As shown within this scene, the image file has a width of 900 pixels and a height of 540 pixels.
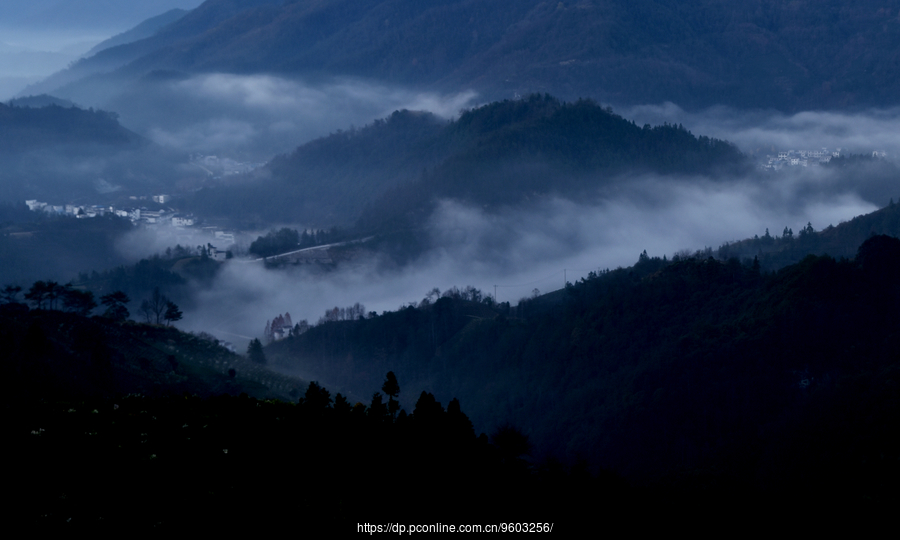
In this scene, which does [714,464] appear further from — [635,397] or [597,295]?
[597,295]

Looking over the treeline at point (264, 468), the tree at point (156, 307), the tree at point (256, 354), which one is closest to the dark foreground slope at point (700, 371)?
the tree at point (256, 354)

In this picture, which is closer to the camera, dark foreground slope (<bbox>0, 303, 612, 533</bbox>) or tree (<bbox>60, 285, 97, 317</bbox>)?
dark foreground slope (<bbox>0, 303, 612, 533</bbox>)

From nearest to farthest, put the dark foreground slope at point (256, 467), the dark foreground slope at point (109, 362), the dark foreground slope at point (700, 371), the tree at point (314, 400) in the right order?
the dark foreground slope at point (256, 467) → the tree at point (314, 400) → the dark foreground slope at point (109, 362) → the dark foreground slope at point (700, 371)

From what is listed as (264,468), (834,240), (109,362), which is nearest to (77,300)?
(109,362)

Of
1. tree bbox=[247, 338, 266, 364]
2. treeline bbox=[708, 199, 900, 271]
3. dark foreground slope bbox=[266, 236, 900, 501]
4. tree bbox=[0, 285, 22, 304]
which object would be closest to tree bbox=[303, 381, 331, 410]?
dark foreground slope bbox=[266, 236, 900, 501]

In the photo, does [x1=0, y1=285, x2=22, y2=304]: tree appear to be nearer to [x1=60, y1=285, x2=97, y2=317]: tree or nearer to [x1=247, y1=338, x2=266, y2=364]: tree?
[x1=60, y1=285, x2=97, y2=317]: tree

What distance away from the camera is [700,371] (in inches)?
3401

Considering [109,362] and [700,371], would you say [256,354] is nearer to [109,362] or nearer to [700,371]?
[109,362]

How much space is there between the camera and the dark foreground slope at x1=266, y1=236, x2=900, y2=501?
66.8 m

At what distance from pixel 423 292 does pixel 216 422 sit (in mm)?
139212

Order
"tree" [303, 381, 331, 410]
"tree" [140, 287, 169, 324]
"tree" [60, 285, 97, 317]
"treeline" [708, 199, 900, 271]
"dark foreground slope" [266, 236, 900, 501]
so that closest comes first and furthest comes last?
1. "tree" [303, 381, 331, 410]
2. "dark foreground slope" [266, 236, 900, 501]
3. "tree" [60, 285, 97, 317]
4. "tree" [140, 287, 169, 324]
5. "treeline" [708, 199, 900, 271]

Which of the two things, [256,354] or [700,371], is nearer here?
[700,371]

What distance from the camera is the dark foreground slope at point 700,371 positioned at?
66812mm

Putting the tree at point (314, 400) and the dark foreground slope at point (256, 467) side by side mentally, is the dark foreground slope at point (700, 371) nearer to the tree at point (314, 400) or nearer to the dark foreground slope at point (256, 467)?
the dark foreground slope at point (256, 467)
